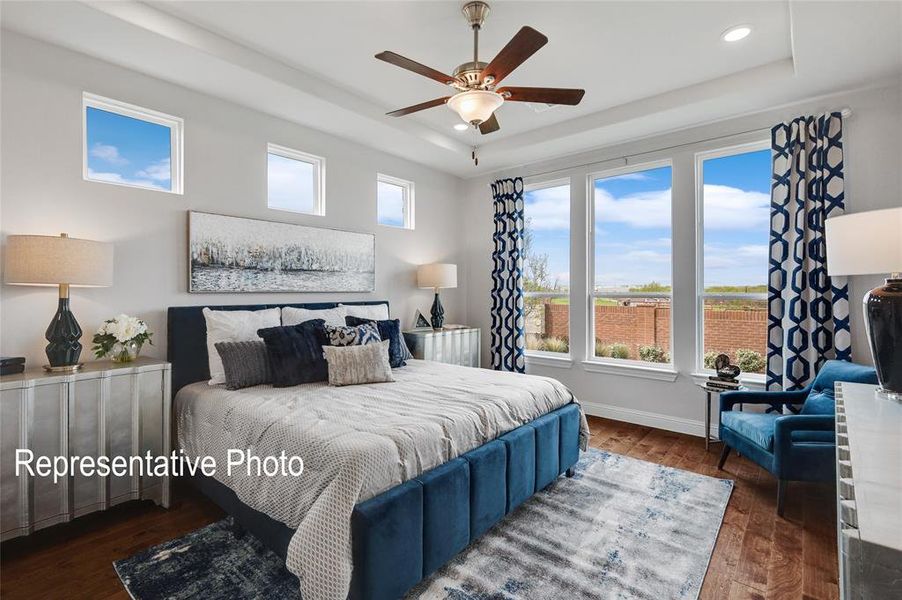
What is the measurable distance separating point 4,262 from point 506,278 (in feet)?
13.6

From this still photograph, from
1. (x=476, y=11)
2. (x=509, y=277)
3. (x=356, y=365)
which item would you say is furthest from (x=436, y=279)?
(x=476, y=11)

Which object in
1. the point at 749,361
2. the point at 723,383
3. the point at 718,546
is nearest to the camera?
the point at 718,546

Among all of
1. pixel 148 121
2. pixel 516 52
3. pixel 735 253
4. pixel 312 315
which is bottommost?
pixel 312 315

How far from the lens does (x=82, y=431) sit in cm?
234

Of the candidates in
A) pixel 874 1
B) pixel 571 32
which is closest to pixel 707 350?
pixel 874 1

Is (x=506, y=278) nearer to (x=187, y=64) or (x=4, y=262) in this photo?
(x=187, y=64)

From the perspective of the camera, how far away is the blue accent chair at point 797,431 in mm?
2457

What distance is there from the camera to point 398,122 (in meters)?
3.89

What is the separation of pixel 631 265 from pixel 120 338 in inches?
169

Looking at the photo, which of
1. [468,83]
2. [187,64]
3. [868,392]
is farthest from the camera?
[187,64]

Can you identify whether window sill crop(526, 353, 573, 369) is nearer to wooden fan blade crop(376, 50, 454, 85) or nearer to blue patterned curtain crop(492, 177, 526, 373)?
blue patterned curtain crop(492, 177, 526, 373)

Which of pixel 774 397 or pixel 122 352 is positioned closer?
pixel 122 352

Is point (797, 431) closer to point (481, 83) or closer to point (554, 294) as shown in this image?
point (554, 294)

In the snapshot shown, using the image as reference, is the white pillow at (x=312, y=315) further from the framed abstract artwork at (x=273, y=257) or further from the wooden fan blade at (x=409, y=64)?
the wooden fan blade at (x=409, y=64)
